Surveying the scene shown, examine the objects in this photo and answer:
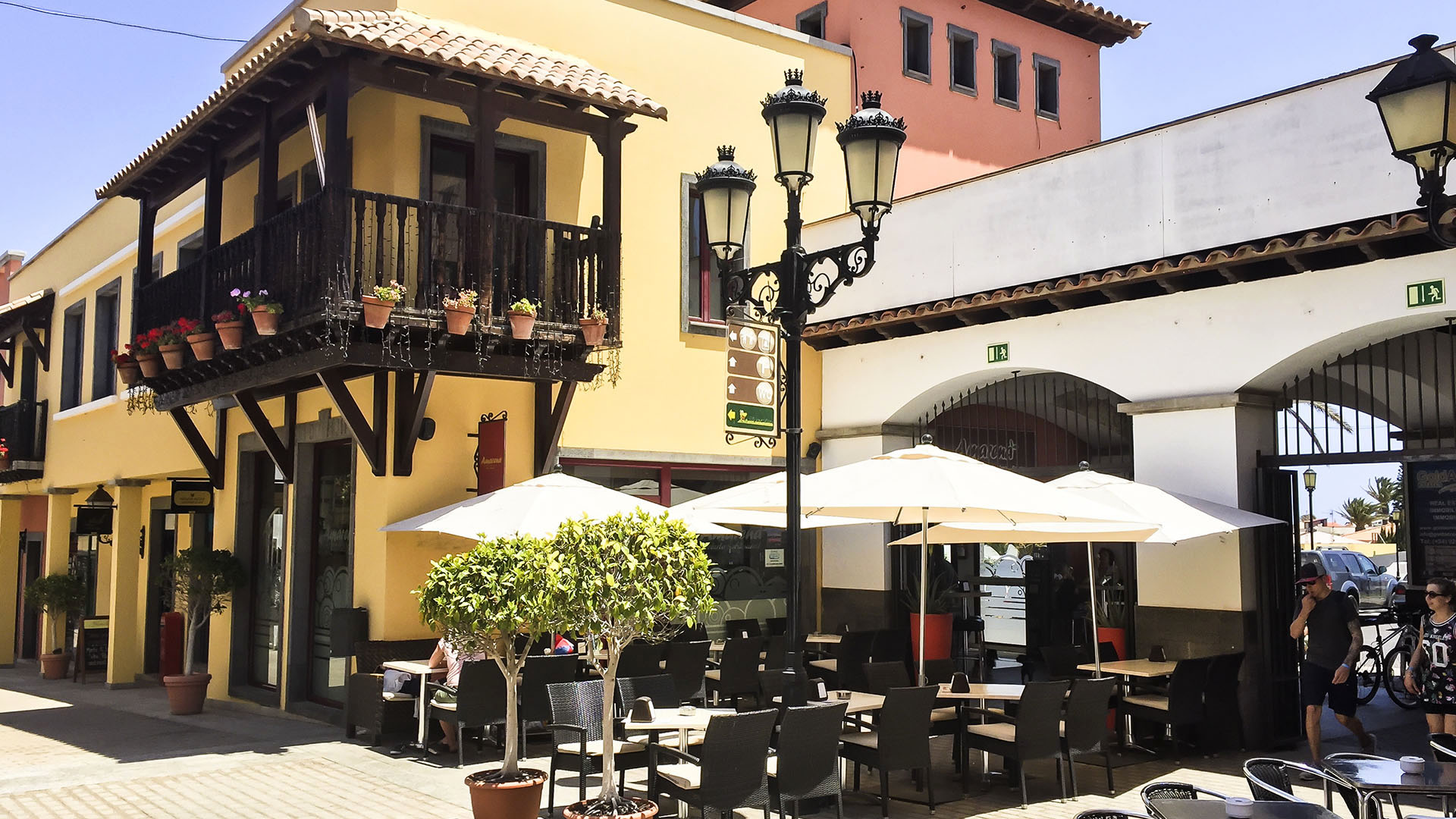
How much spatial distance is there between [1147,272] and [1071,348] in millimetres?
1361

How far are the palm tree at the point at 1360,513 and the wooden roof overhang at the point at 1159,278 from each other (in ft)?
149

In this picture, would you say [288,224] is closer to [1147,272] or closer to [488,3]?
[488,3]

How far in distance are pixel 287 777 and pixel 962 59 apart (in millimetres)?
14141

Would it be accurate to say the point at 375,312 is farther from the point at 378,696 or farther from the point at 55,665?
the point at 55,665

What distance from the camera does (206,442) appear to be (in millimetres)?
15547

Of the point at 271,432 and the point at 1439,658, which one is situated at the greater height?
the point at 271,432

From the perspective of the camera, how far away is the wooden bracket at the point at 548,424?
12.6 meters

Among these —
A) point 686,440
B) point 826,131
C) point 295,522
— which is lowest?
point 295,522

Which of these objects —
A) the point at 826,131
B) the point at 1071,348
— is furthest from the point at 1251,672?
the point at 826,131

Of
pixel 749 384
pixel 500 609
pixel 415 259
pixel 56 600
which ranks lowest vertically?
pixel 56 600

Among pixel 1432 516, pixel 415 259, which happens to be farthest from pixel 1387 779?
pixel 1432 516

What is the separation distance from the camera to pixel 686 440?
14.3m

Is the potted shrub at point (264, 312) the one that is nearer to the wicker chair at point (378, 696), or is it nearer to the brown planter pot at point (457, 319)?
the brown planter pot at point (457, 319)

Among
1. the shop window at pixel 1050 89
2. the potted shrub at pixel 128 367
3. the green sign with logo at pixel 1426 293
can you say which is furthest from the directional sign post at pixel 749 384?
the shop window at pixel 1050 89
